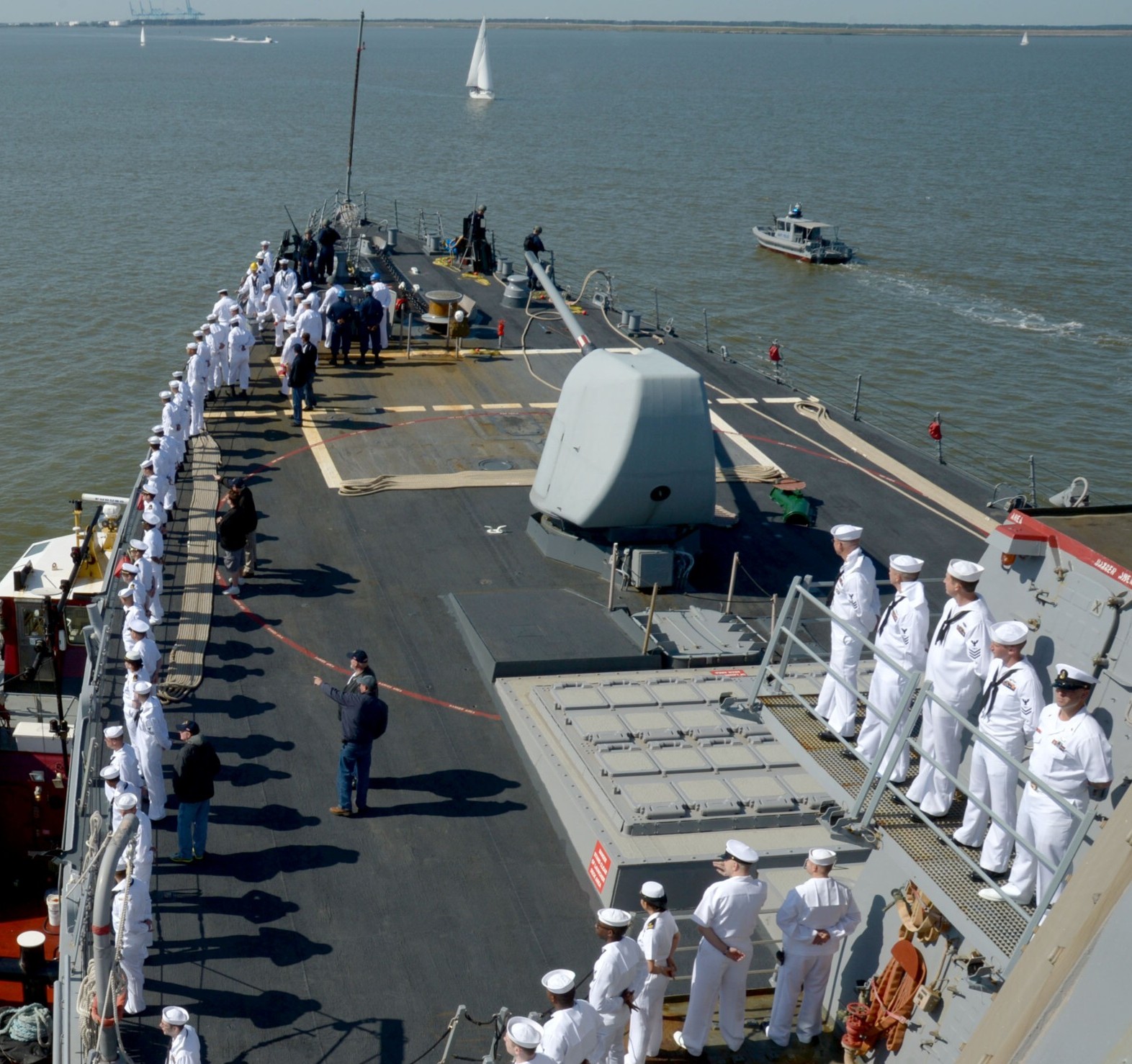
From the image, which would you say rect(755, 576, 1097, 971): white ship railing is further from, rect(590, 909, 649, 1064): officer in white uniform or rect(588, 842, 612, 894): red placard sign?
rect(588, 842, 612, 894): red placard sign

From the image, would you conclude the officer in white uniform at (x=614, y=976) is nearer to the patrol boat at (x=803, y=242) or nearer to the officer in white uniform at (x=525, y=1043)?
Answer: the officer in white uniform at (x=525, y=1043)

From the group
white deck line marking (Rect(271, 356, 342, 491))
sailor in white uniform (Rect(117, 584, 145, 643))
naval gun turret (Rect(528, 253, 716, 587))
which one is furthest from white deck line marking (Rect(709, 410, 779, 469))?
Result: sailor in white uniform (Rect(117, 584, 145, 643))

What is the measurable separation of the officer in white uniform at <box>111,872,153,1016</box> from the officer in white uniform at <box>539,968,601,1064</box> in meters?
3.07

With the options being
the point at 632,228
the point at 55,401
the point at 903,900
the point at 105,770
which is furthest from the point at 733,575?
the point at 632,228

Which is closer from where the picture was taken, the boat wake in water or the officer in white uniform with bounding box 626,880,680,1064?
the officer in white uniform with bounding box 626,880,680,1064

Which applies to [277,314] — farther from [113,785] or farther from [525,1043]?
[525,1043]

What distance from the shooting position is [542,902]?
394 inches

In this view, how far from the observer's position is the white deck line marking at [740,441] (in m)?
19.4

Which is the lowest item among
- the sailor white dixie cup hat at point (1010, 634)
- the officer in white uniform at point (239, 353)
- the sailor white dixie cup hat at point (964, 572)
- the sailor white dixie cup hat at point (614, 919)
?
the sailor white dixie cup hat at point (614, 919)

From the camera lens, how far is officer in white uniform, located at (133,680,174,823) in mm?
10508

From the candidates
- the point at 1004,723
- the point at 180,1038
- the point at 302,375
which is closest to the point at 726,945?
the point at 1004,723

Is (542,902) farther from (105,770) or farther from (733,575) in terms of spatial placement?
(733,575)

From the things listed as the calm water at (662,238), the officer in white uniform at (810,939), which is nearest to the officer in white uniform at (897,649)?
the officer in white uniform at (810,939)

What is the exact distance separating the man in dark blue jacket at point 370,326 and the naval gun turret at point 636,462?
26.5 feet
